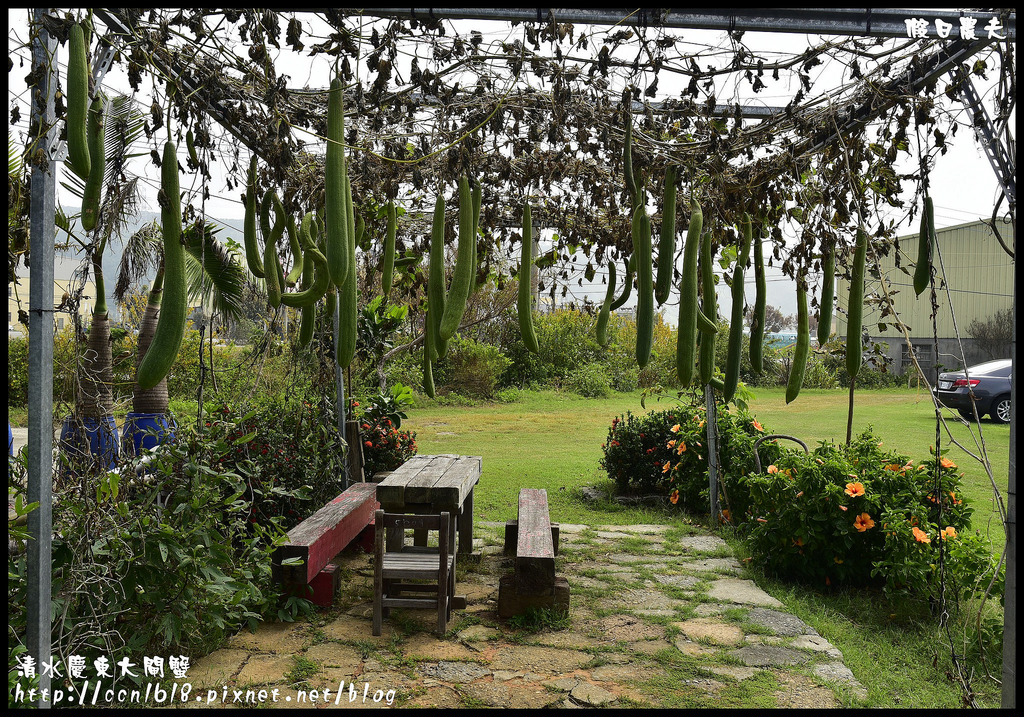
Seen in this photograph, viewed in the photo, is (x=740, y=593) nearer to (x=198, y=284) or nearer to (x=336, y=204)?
(x=336, y=204)

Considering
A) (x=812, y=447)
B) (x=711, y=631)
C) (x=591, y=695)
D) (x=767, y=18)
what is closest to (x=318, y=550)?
(x=591, y=695)

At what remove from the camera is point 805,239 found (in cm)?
325

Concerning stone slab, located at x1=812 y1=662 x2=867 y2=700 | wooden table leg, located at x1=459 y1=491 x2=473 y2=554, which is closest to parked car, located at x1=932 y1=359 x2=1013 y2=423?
wooden table leg, located at x1=459 y1=491 x2=473 y2=554

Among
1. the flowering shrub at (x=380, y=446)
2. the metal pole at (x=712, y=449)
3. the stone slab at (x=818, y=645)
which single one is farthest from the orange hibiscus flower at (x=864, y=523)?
the flowering shrub at (x=380, y=446)

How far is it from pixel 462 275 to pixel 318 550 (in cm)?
236

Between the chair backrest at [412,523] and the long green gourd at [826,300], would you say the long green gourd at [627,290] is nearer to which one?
the long green gourd at [826,300]

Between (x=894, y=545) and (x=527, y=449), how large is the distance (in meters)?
6.30

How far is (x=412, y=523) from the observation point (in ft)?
11.9

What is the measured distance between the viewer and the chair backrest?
11.4ft

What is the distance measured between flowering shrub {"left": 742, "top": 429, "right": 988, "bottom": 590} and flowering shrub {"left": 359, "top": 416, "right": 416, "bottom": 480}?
10.2 ft

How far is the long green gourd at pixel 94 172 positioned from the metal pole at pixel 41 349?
0.35m

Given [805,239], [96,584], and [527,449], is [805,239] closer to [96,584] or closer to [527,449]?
[96,584]

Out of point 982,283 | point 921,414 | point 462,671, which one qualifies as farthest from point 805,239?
point 982,283

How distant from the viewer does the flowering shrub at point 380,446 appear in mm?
6125
